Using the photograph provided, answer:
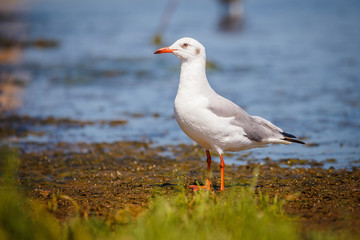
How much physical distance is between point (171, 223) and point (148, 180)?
2351 mm

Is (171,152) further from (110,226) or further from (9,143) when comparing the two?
(110,226)

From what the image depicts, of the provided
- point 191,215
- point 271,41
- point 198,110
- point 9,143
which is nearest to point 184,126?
point 198,110

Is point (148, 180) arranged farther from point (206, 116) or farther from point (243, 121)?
point (243, 121)

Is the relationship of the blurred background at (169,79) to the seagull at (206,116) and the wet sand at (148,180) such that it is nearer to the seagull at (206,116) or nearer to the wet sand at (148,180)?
the wet sand at (148,180)

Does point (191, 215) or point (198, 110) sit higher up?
→ point (198, 110)

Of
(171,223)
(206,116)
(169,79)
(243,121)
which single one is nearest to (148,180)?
(206,116)

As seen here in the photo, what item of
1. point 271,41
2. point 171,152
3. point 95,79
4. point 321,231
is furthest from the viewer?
point 271,41

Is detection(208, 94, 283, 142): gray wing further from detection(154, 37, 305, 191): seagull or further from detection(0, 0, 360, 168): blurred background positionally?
detection(0, 0, 360, 168): blurred background

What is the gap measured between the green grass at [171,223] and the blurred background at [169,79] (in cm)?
295

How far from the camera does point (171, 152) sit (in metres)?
8.48

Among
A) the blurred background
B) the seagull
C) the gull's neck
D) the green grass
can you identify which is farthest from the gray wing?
the blurred background

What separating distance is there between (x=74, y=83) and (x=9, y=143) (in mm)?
6834

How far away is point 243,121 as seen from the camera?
19.9 ft

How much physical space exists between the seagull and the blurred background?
1.79 meters
